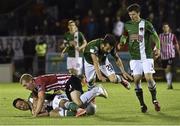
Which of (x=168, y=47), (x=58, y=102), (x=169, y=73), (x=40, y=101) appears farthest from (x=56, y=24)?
(x=40, y=101)

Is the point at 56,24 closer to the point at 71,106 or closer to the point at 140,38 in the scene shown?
the point at 140,38

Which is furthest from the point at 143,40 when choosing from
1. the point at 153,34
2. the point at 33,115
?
the point at 33,115

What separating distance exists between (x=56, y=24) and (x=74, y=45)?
6.46 metres

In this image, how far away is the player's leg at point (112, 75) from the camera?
45.1 ft

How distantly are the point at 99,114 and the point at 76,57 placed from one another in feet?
23.8

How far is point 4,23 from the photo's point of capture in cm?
2770

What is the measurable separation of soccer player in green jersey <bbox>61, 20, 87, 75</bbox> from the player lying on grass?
6699 mm

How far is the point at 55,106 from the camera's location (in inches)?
513

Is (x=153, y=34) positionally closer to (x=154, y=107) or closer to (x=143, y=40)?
(x=143, y=40)

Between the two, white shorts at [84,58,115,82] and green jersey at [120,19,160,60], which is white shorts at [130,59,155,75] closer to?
green jersey at [120,19,160,60]

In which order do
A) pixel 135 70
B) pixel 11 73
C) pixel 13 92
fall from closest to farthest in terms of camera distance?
pixel 135 70, pixel 13 92, pixel 11 73

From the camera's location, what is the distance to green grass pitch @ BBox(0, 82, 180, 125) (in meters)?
12.1

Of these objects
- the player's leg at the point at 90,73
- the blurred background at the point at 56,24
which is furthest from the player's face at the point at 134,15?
the blurred background at the point at 56,24

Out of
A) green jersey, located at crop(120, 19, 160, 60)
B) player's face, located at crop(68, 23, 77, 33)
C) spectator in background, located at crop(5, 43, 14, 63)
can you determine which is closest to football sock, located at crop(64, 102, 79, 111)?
green jersey, located at crop(120, 19, 160, 60)
